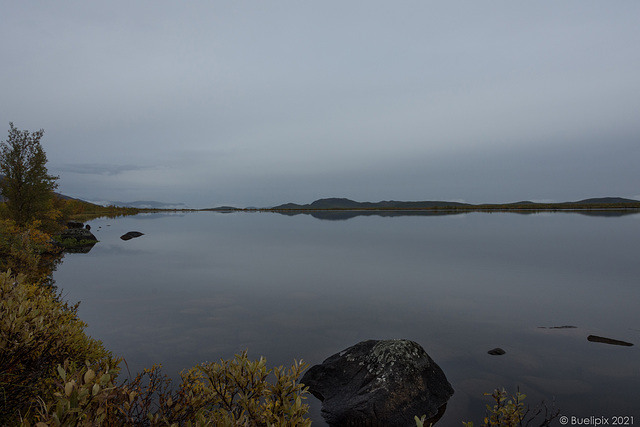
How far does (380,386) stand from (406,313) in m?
9.50

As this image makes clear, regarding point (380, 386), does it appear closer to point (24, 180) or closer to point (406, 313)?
point (406, 313)

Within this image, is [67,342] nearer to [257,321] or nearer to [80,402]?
[80,402]

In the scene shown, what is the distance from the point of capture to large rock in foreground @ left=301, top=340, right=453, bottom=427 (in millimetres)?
8516

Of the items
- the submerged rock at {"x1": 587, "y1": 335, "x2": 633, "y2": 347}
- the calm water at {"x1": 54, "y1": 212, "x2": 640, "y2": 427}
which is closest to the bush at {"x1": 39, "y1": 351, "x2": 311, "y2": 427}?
the calm water at {"x1": 54, "y1": 212, "x2": 640, "y2": 427}

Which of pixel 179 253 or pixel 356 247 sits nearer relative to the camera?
pixel 179 253

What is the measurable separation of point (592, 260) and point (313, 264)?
29499 millimetres

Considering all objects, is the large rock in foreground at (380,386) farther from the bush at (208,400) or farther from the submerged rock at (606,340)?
the submerged rock at (606,340)

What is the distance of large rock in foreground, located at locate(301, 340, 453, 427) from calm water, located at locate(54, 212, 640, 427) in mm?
854

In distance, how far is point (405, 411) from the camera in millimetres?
8609

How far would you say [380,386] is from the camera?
901 cm

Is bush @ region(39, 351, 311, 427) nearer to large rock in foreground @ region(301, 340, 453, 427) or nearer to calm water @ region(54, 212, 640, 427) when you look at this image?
large rock in foreground @ region(301, 340, 453, 427)

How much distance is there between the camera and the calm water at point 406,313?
35.7 ft

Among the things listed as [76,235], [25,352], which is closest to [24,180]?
[76,235]

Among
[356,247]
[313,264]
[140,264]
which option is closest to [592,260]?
[356,247]
